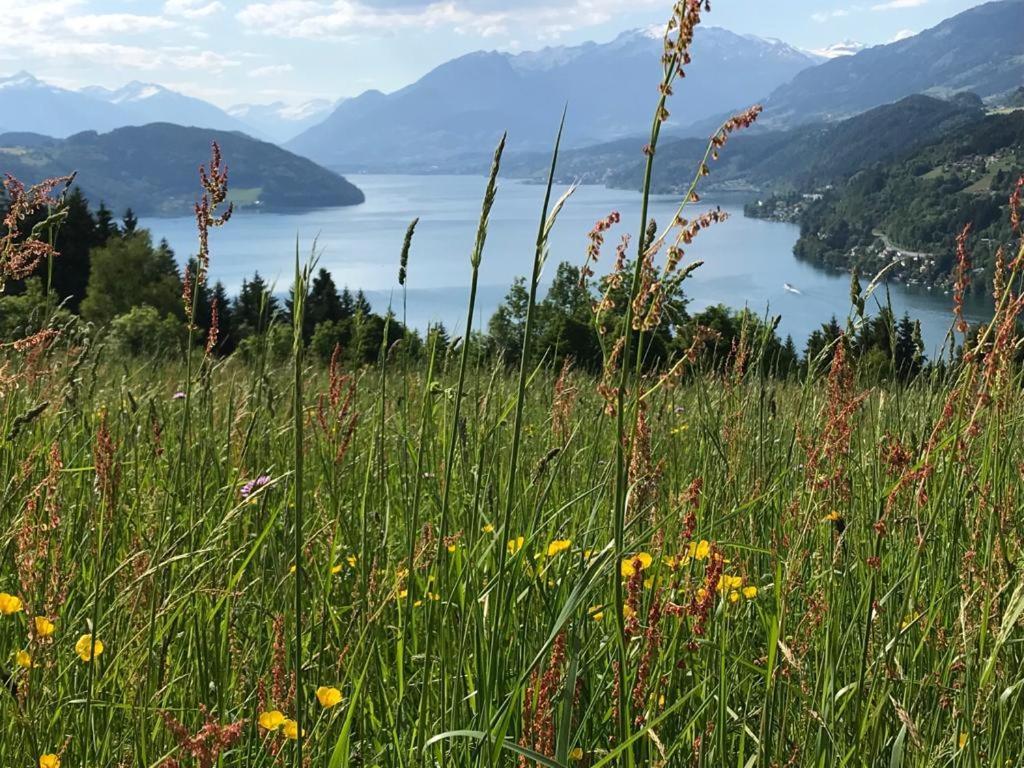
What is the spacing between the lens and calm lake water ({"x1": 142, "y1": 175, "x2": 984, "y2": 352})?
61.7m

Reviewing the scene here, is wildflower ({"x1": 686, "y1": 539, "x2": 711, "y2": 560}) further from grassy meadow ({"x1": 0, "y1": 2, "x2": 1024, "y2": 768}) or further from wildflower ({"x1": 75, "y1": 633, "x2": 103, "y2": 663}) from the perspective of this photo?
wildflower ({"x1": 75, "y1": 633, "x2": 103, "y2": 663})

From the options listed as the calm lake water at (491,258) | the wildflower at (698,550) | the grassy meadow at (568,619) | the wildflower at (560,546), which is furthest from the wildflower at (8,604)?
the calm lake water at (491,258)

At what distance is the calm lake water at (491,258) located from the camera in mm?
61688

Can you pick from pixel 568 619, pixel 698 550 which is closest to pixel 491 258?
pixel 698 550

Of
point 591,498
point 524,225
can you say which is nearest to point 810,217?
point 524,225

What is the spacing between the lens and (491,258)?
282ft

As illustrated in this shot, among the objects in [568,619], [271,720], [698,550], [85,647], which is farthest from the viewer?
[698,550]

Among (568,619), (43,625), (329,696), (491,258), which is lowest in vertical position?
(491,258)

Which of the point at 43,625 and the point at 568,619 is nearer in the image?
the point at 568,619

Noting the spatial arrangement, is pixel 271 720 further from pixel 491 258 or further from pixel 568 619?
pixel 491 258

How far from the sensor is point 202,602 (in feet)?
5.71

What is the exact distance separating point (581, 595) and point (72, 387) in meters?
1.86

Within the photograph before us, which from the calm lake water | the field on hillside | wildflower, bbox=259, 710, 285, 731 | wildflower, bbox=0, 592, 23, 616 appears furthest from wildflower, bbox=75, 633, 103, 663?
the calm lake water

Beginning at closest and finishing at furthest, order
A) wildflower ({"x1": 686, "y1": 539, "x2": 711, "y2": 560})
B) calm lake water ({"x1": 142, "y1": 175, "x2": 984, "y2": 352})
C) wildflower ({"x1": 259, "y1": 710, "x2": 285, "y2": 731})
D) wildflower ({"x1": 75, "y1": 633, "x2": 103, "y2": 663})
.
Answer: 1. wildflower ({"x1": 259, "y1": 710, "x2": 285, "y2": 731})
2. wildflower ({"x1": 75, "y1": 633, "x2": 103, "y2": 663})
3. wildflower ({"x1": 686, "y1": 539, "x2": 711, "y2": 560})
4. calm lake water ({"x1": 142, "y1": 175, "x2": 984, "y2": 352})
